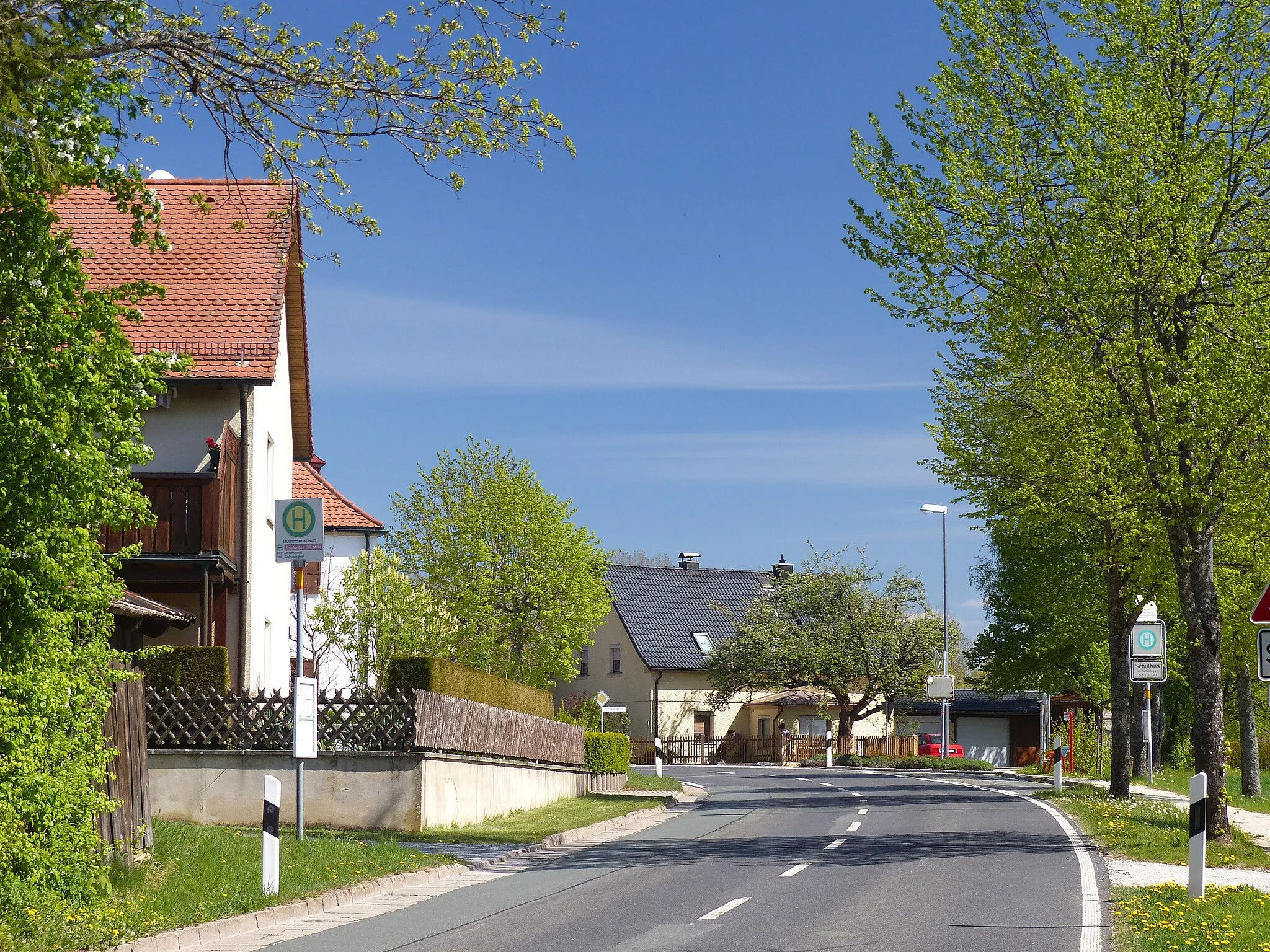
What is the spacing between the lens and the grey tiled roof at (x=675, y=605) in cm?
7275

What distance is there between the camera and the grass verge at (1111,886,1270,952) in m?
9.98

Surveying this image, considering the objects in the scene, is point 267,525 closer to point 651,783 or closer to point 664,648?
point 651,783

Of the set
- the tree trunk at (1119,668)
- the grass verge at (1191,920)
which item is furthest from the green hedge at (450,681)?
the tree trunk at (1119,668)

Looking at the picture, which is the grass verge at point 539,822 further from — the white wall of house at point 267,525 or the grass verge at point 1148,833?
the grass verge at point 1148,833

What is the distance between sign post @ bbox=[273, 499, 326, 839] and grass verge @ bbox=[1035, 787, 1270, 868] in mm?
9984

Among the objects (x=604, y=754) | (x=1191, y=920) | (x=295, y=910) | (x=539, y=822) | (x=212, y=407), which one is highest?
(x=212, y=407)

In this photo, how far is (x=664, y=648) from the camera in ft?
239

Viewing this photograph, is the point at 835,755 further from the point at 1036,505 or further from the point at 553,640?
the point at 1036,505

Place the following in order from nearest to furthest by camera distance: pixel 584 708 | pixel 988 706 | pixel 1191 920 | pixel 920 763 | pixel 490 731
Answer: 1. pixel 1191 920
2. pixel 490 731
3. pixel 920 763
4. pixel 584 708
5. pixel 988 706

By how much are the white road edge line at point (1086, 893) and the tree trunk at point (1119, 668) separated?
302 cm

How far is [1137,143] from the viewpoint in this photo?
59.4ft

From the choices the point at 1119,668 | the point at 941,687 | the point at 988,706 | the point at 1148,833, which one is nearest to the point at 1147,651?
the point at 1119,668

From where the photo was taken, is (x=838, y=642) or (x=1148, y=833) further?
(x=838, y=642)

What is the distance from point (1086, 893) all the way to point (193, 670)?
12.8m
